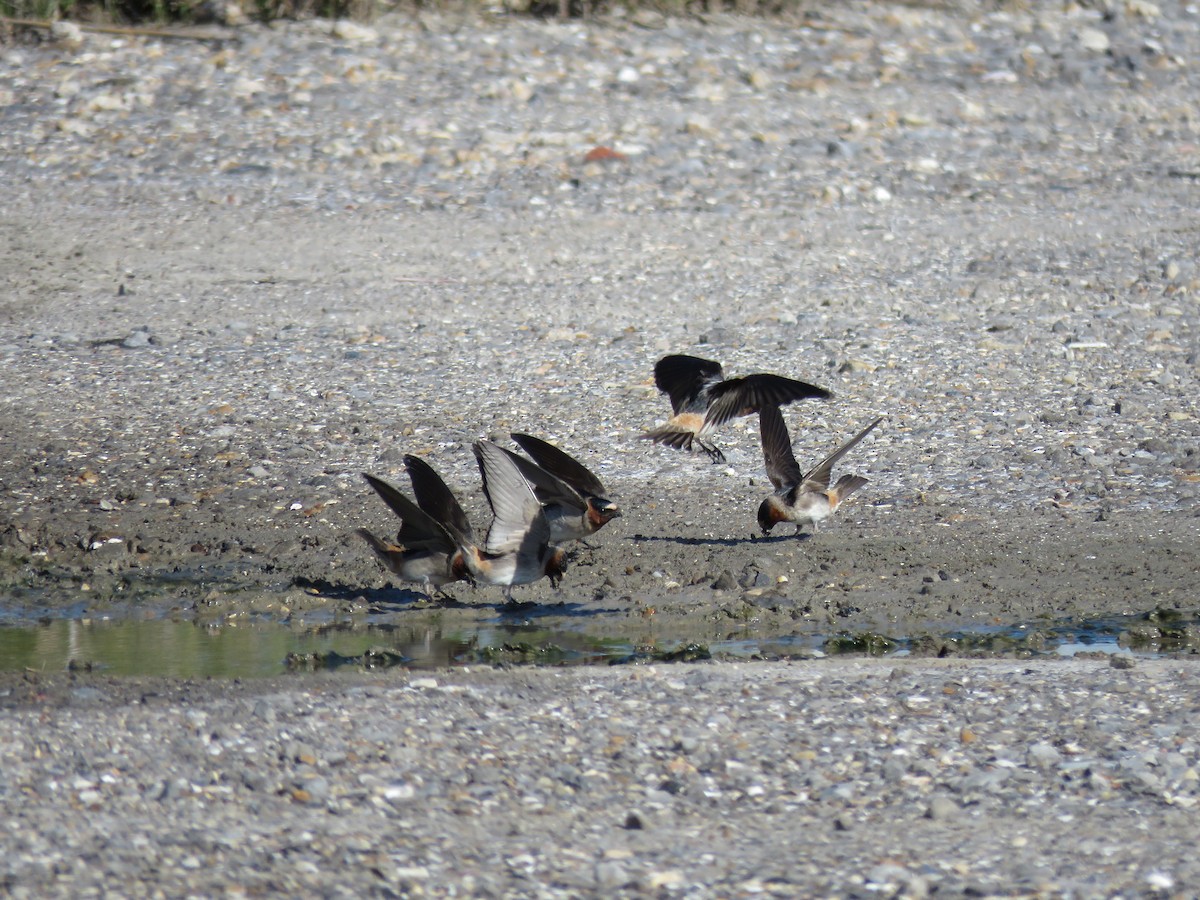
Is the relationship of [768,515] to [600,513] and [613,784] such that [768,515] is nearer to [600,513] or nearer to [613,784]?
[600,513]

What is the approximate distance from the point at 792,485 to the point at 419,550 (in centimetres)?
180

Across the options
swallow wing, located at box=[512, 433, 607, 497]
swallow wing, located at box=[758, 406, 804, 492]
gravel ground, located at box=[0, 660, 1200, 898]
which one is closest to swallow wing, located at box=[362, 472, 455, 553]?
swallow wing, located at box=[512, 433, 607, 497]

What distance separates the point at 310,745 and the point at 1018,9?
48.7 feet

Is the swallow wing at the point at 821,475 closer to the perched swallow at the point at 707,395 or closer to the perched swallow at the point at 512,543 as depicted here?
the perched swallow at the point at 707,395

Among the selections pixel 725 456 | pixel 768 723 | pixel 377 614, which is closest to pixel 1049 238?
pixel 725 456

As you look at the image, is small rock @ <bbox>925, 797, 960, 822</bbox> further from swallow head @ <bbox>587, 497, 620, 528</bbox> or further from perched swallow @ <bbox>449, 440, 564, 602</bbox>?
swallow head @ <bbox>587, 497, 620, 528</bbox>

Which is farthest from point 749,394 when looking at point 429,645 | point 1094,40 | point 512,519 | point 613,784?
point 1094,40

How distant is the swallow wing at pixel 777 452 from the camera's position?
26.5 ft

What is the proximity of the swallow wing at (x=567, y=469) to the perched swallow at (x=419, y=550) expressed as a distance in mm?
724

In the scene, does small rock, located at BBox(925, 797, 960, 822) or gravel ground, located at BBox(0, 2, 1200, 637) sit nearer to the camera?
small rock, located at BBox(925, 797, 960, 822)

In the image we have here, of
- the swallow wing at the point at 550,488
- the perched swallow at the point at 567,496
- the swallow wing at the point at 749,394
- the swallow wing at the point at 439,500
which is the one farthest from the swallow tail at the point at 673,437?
the swallow wing at the point at 439,500

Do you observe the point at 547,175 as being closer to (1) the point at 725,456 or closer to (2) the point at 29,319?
(2) the point at 29,319

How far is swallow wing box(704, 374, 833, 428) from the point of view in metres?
7.91

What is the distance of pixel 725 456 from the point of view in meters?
9.04
